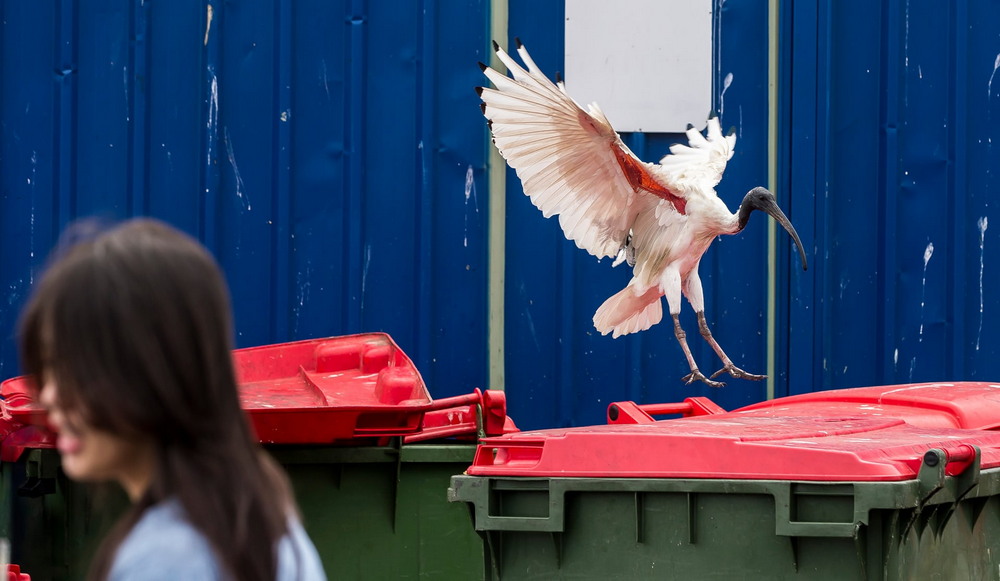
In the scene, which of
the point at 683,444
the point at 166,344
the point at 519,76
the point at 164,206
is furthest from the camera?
the point at 164,206

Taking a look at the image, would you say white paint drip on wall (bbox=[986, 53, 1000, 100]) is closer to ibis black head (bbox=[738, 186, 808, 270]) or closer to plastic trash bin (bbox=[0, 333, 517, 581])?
ibis black head (bbox=[738, 186, 808, 270])

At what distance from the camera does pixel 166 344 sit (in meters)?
1.23

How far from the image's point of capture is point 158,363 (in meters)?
1.22

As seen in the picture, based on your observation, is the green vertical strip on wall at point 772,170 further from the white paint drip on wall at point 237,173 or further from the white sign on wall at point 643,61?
the white paint drip on wall at point 237,173

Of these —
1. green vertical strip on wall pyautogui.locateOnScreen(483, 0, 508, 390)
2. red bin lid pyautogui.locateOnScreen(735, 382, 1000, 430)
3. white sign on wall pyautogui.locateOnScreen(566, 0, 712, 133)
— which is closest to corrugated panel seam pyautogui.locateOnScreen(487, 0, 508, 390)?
green vertical strip on wall pyautogui.locateOnScreen(483, 0, 508, 390)

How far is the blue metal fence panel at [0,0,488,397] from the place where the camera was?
651cm

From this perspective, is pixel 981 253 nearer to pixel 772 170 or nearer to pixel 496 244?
pixel 772 170

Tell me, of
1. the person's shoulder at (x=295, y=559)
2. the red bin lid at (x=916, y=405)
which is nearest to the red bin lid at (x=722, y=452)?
the red bin lid at (x=916, y=405)

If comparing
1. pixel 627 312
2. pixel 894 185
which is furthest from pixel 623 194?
pixel 894 185

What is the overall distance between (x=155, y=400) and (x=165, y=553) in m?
0.15

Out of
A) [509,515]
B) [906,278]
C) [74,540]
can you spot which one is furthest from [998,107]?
[74,540]

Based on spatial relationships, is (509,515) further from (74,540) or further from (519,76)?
(519,76)

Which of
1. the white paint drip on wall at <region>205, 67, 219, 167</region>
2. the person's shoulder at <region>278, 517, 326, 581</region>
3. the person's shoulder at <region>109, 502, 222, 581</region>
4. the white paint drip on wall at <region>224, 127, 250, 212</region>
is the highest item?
the white paint drip on wall at <region>205, 67, 219, 167</region>

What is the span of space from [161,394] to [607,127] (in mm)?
4582
